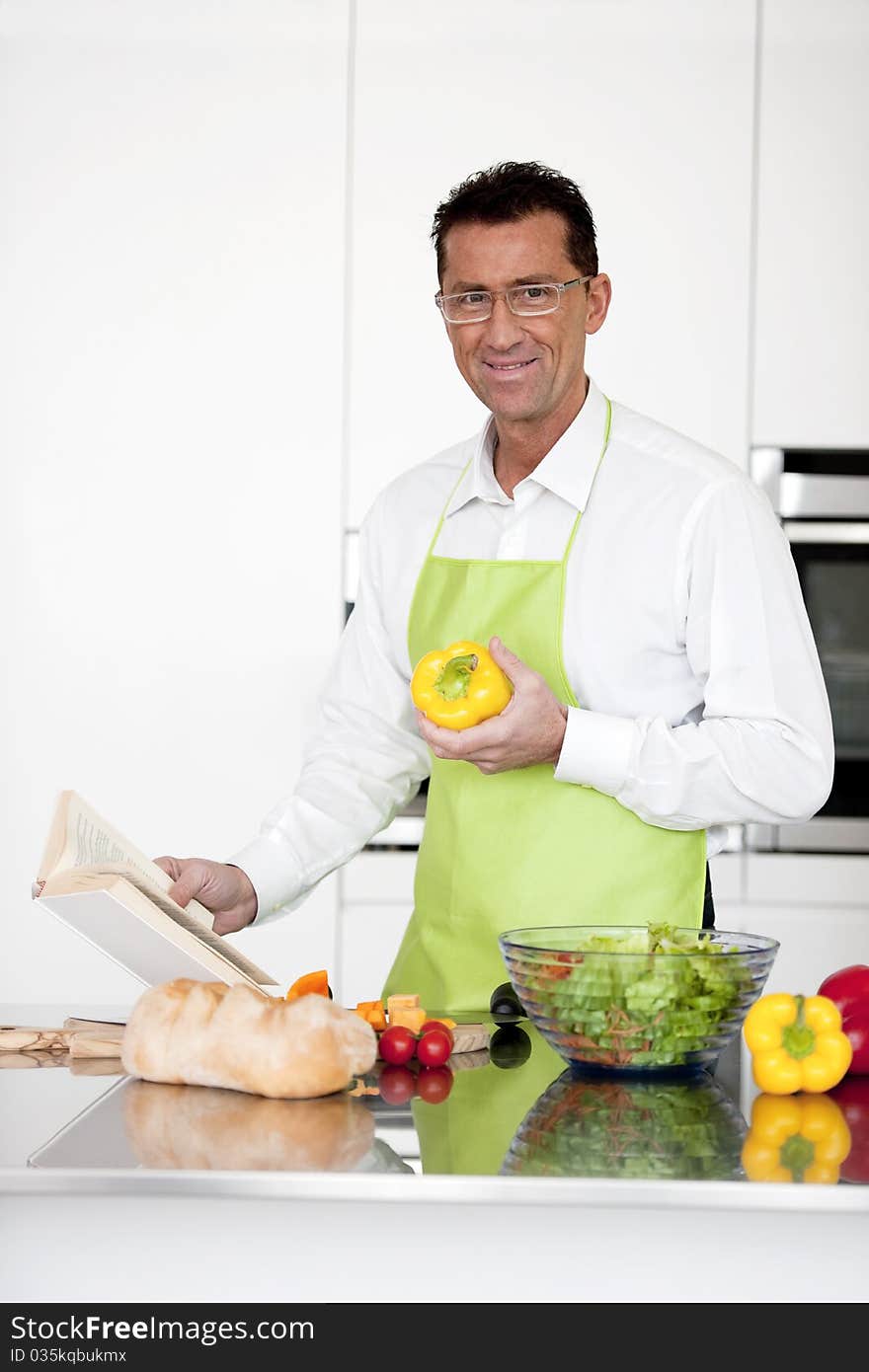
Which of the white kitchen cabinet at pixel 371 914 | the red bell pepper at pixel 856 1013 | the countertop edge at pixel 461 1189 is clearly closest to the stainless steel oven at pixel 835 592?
the white kitchen cabinet at pixel 371 914

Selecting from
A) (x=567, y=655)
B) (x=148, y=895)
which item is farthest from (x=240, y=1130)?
(x=567, y=655)

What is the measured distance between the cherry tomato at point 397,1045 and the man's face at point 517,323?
0.77 m

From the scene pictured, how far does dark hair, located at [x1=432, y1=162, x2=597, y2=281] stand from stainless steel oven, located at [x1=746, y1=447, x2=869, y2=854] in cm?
127

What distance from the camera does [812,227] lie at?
297cm

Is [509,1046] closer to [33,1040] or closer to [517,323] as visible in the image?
[33,1040]

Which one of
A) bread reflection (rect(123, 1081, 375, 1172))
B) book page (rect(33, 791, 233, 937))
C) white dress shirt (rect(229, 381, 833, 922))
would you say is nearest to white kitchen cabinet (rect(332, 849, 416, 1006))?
white dress shirt (rect(229, 381, 833, 922))

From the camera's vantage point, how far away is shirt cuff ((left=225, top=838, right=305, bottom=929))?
5.90 feet

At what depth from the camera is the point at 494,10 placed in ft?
9.66

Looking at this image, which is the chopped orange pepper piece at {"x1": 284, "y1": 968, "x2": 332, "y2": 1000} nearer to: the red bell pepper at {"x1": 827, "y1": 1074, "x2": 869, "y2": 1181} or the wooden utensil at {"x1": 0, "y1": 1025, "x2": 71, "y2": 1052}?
the wooden utensil at {"x1": 0, "y1": 1025, "x2": 71, "y2": 1052}

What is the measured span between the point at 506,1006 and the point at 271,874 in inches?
14.1

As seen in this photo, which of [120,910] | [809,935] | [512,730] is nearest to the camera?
[120,910]

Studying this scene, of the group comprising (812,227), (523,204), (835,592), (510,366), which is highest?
(812,227)
